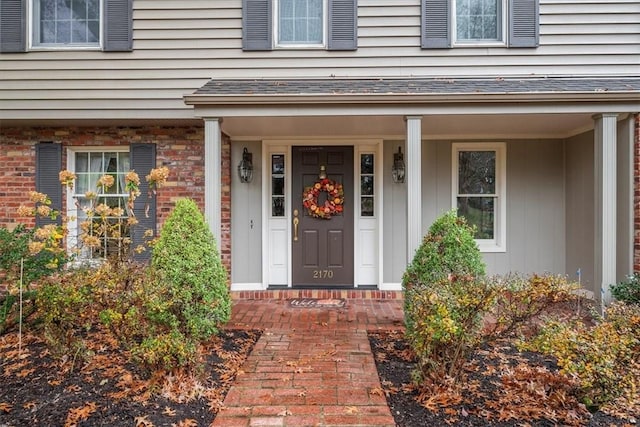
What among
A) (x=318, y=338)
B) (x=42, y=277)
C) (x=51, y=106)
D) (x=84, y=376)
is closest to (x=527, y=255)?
(x=318, y=338)

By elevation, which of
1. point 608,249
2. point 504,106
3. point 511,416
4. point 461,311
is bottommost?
point 511,416

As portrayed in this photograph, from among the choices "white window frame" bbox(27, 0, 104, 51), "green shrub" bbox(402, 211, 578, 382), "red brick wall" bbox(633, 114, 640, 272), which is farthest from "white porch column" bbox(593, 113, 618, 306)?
"white window frame" bbox(27, 0, 104, 51)

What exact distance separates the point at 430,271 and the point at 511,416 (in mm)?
1281

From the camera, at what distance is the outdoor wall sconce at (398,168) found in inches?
214

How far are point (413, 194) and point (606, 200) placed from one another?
199 cm

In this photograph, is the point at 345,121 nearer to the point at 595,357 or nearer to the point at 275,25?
the point at 275,25

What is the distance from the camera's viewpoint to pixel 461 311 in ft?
8.66

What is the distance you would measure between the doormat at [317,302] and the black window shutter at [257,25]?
326 centimetres

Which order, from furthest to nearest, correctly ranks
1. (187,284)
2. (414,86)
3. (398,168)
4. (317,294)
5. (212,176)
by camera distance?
1. (398,168)
2. (317,294)
3. (414,86)
4. (212,176)
5. (187,284)

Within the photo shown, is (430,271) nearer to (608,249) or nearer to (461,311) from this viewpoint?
(461,311)

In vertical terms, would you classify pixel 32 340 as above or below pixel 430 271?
below

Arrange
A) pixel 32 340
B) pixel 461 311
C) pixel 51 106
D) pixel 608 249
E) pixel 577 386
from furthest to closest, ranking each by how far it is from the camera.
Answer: pixel 51 106 < pixel 608 249 < pixel 32 340 < pixel 461 311 < pixel 577 386

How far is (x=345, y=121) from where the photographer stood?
465 cm

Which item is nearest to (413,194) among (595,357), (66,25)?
(595,357)
